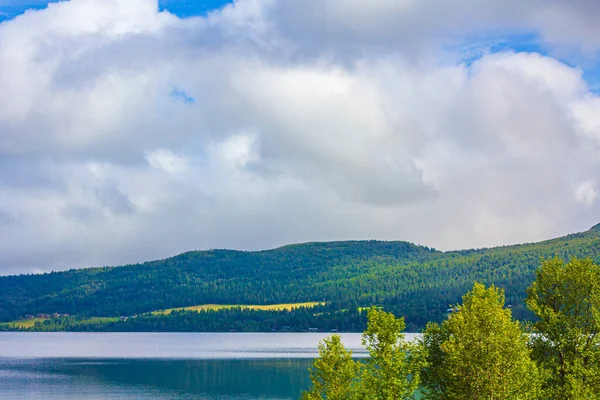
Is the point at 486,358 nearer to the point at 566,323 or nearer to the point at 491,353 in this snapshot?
the point at 491,353

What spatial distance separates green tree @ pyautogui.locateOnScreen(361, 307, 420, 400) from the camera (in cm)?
5447

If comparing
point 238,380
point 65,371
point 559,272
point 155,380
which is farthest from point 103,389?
point 559,272

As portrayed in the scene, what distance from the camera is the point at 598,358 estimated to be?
5706 centimetres

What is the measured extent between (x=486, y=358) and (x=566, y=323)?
9278 millimetres

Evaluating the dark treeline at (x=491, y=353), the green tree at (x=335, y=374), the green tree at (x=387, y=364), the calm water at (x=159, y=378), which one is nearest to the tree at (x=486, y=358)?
the dark treeline at (x=491, y=353)

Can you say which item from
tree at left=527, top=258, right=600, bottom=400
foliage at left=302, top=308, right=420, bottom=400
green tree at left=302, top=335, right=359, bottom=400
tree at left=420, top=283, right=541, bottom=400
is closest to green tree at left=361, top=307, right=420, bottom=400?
foliage at left=302, top=308, right=420, bottom=400

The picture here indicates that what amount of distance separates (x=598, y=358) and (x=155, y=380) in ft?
339

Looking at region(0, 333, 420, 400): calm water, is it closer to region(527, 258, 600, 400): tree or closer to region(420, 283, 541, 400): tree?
region(527, 258, 600, 400): tree

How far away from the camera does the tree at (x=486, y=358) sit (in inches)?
2073

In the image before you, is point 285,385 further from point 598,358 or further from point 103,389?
point 598,358

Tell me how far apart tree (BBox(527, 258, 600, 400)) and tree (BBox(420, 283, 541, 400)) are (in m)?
3.45

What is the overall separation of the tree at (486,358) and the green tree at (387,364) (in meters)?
1.78

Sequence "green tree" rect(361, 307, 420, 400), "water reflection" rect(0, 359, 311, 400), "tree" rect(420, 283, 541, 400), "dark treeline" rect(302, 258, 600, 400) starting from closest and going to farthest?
"tree" rect(420, 283, 541, 400), "dark treeline" rect(302, 258, 600, 400), "green tree" rect(361, 307, 420, 400), "water reflection" rect(0, 359, 311, 400)

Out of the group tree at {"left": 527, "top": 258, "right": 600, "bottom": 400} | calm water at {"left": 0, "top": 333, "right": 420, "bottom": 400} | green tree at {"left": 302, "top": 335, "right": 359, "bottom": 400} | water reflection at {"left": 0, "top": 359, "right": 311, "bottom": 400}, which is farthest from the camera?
water reflection at {"left": 0, "top": 359, "right": 311, "bottom": 400}
